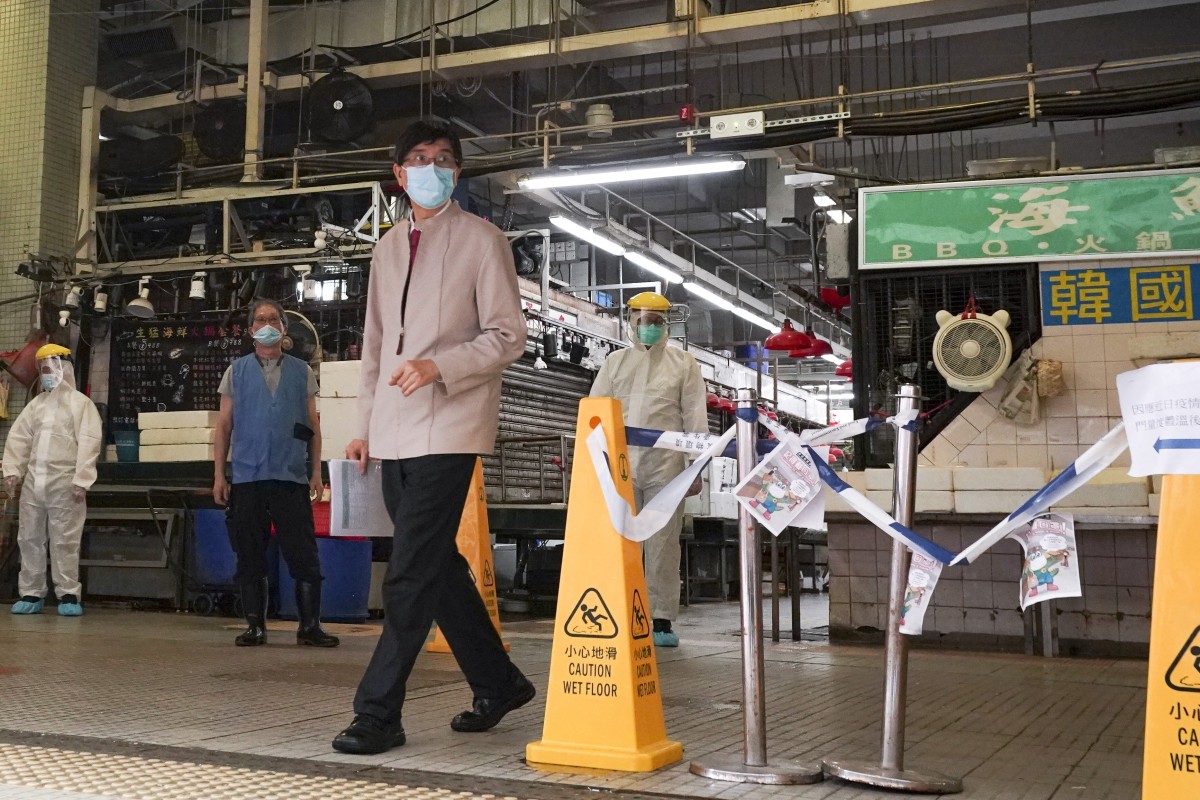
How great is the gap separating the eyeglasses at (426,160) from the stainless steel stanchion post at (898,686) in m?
1.59

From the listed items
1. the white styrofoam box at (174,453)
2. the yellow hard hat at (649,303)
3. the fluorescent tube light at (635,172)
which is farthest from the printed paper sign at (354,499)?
the fluorescent tube light at (635,172)

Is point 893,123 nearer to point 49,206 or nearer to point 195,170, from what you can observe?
point 195,170

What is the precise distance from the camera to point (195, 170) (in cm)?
1231

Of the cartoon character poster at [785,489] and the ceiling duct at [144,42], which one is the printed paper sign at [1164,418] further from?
the ceiling duct at [144,42]

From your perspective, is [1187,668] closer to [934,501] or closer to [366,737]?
[366,737]

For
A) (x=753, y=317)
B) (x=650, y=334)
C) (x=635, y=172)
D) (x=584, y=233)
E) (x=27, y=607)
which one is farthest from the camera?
(x=753, y=317)

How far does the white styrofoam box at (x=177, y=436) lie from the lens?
10.2m

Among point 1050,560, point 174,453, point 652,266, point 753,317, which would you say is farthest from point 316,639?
point 753,317

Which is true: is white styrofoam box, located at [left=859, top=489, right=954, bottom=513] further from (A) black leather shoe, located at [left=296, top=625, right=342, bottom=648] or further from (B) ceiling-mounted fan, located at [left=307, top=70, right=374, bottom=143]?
(B) ceiling-mounted fan, located at [left=307, top=70, right=374, bottom=143]

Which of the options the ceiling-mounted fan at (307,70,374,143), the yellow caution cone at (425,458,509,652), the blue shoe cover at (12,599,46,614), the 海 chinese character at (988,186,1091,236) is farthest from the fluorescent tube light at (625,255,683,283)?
the yellow caution cone at (425,458,509,652)

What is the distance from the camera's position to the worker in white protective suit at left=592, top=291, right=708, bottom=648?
6.64m

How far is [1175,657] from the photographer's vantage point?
2.37 m

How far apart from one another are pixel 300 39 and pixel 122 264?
3.25 meters

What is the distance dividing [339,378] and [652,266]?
17.9 ft
